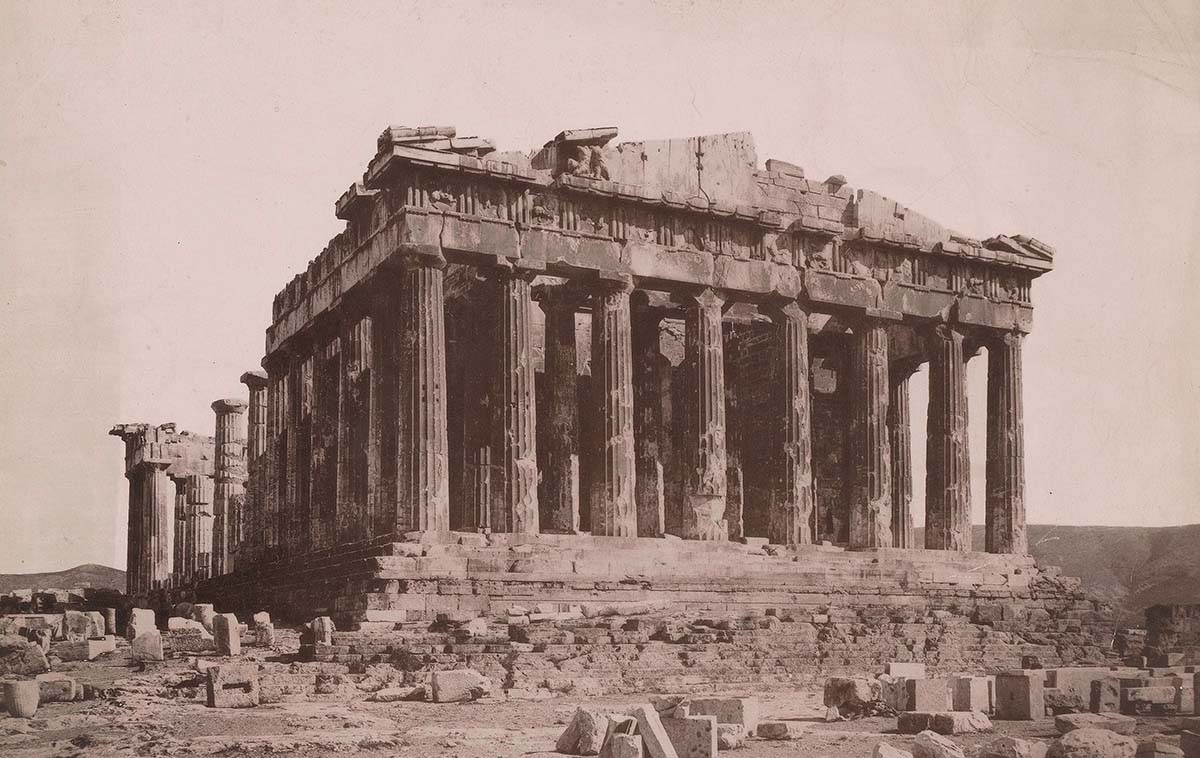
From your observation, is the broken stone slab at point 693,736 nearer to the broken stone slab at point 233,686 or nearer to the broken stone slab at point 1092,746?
the broken stone slab at point 1092,746

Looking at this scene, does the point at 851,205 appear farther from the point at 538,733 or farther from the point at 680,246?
the point at 538,733

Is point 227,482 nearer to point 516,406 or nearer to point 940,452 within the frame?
Answer: point 516,406

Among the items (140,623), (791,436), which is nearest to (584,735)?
(140,623)

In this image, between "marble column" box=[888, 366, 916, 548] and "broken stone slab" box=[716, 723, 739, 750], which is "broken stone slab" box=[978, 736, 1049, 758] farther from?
"marble column" box=[888, 366, 916, 548]

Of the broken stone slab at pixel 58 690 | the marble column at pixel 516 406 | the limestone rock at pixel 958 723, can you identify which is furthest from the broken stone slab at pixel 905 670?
the broken stone slab at pixel 58 690

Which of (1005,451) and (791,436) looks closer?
(791,436)
